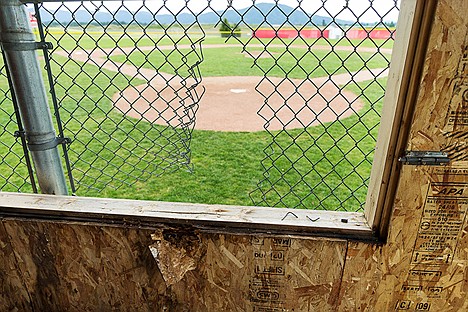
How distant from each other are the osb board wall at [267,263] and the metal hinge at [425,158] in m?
0.02

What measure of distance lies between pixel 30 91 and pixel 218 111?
4.41 metres

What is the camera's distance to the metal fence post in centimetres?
84

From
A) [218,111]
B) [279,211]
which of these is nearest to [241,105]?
[218,111]

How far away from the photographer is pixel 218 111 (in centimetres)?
527

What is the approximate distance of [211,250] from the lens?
1000 mm

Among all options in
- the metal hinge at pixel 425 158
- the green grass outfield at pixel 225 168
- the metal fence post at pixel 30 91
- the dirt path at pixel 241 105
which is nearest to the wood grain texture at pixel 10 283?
the metal fence post at pixel 30 91

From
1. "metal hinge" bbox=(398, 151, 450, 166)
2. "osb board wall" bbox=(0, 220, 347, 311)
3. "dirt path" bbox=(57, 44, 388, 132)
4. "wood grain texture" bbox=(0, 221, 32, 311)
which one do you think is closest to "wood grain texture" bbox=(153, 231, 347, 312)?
"osb board wall" bbox=(0, 220, 347, 311)

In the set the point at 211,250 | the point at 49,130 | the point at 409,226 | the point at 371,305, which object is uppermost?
the point at 49,130

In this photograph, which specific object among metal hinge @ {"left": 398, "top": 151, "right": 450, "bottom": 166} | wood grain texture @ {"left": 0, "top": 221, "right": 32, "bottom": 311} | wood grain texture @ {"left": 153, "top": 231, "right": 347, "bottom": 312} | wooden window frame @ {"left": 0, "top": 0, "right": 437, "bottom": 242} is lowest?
wood grain texture @ {"left": 0, "top": 221, "right": 32, "bottom": 311}

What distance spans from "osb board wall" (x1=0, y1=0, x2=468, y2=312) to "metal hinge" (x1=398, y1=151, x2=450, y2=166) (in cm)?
2

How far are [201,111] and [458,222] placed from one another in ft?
15.1

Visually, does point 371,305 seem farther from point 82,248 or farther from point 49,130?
point 49,130

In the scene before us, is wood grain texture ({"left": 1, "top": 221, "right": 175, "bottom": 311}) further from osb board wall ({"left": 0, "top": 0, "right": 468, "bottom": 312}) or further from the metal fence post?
the metal fence post

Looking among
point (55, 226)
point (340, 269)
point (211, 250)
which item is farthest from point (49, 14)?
point (340, 269)
